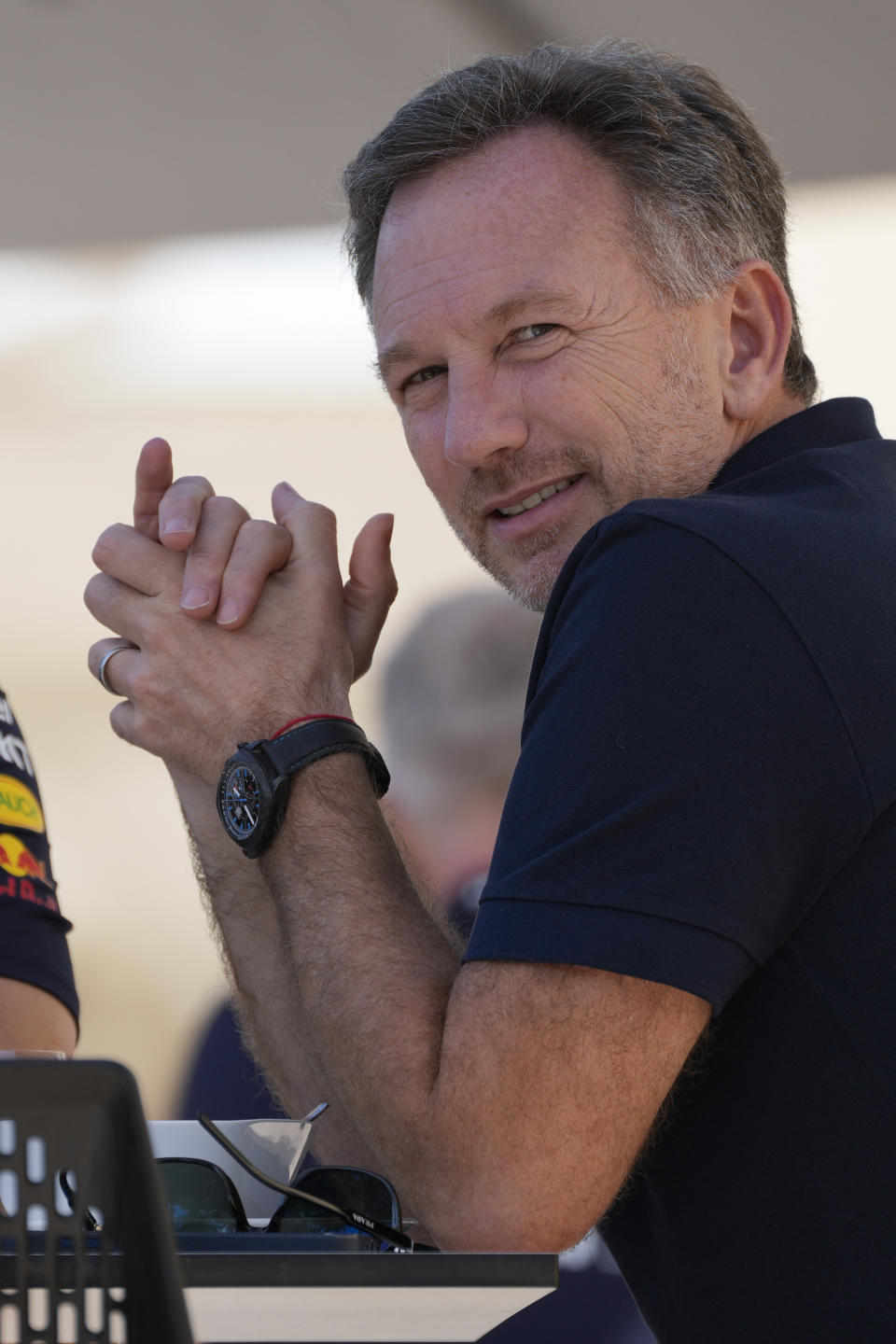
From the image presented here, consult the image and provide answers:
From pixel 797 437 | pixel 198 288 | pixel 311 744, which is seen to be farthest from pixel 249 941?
pixel 198 288

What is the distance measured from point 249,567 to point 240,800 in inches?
9.1

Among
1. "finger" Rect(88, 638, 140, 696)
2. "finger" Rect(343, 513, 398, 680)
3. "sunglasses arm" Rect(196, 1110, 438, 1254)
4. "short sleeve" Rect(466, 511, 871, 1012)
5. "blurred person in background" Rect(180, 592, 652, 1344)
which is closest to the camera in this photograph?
"sunglasses arm" Rect(196, 1110, 438, 1254)

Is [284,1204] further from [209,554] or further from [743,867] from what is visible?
[209,554]

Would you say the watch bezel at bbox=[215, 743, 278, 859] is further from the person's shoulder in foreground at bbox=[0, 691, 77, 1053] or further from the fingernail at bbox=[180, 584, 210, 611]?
the person's shoulder in foreground at bbox=[0, 691, 77, 1053]

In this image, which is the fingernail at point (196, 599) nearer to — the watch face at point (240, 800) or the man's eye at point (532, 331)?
the watch face at point (240, 800)

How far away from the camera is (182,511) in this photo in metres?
1.35

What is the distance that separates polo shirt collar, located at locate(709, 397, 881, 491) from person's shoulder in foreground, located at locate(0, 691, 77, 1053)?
86 cm

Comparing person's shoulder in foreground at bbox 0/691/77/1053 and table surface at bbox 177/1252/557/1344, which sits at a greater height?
person's shoulder in foreground at bbox 0/691/77/1053

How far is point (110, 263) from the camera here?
460cm

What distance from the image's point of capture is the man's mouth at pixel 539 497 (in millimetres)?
1430

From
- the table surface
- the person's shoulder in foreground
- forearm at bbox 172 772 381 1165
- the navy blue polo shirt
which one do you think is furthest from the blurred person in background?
the table surface

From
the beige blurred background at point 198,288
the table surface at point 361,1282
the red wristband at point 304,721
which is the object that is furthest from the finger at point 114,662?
the beige blurred background at point 198,288

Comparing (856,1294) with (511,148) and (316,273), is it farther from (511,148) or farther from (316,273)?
(316,273)

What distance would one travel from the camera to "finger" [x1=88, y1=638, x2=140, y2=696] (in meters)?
1.34
